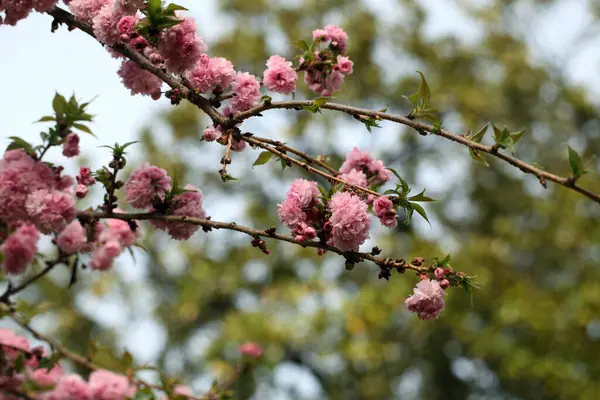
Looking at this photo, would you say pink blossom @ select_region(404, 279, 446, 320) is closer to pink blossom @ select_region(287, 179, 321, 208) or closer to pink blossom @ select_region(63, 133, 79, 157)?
pink blossom @ select_region(287, 179, 321, 208)

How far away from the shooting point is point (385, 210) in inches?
67.9

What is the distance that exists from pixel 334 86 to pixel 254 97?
0.45m

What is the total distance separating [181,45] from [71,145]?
45 centimetres

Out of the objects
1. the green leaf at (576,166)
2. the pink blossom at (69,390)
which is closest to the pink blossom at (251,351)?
the pink blossom at (69,390)

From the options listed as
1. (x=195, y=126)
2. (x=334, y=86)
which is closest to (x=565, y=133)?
(x=195, y=126)

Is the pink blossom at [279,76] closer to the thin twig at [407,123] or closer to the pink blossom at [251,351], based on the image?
the thin twig at [407,123]

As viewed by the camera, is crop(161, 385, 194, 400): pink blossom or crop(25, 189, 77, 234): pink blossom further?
crop(161, 385, 194, 400): pink blossom

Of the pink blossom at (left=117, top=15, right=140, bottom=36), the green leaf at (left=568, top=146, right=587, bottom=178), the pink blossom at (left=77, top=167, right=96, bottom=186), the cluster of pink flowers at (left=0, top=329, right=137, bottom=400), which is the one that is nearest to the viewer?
the green leaf at (left=568, top=146, right=587, bottom=178)

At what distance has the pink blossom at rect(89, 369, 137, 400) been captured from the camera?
103 inches

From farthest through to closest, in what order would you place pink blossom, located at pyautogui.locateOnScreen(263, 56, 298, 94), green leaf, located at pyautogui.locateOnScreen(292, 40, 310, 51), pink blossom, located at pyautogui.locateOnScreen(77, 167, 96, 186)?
green leaf, located at pyautogui.locateOnScreen(292, 40, 310, 51)
pink blossom, located at pyautogui.locateOnScreen(263, 56, 298, 94)
pink blossom, located at pyautogui.locateOnScreen(77, 167, 96, 186)

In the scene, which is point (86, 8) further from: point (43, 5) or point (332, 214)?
point (332, 214)

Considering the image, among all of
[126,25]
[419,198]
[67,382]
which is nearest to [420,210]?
[419,198]

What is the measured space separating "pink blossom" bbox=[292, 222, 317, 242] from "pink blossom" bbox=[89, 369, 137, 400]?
1249mm

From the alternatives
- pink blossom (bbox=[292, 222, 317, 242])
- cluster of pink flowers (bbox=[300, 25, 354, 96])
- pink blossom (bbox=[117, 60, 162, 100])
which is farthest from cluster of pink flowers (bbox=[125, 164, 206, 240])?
cluster of pink flowers (bbox=[300, 25, 354, 96])
